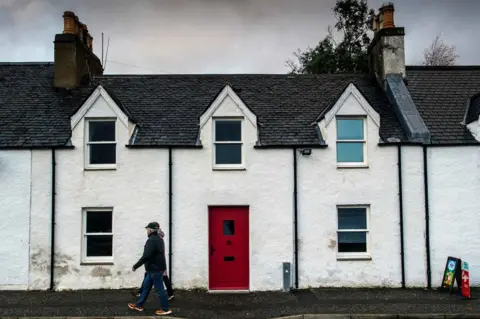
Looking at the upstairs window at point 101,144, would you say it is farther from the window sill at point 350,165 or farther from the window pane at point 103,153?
the window sill at point 350,165

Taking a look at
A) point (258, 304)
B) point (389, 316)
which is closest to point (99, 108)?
point (258, 304)

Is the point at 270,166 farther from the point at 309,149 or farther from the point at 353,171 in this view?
the point at 353,171

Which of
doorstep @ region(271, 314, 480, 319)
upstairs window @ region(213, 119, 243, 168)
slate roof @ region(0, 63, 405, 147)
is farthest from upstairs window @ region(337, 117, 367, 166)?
doorstep @ region(271, 314, 480, 319)

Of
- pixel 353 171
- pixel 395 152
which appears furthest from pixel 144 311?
pixel 395 152

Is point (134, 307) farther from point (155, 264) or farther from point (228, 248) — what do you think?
point (228, 248)

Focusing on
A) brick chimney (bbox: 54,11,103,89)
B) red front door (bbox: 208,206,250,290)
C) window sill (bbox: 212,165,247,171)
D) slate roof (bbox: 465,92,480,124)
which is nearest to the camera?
red front door (bbox: 208,206,250,290)

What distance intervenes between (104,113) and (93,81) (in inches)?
164

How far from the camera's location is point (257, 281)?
12172mm

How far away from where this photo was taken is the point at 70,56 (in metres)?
15.3

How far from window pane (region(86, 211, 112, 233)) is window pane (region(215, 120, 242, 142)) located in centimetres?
424

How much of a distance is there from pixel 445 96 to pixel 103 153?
40.6 ft

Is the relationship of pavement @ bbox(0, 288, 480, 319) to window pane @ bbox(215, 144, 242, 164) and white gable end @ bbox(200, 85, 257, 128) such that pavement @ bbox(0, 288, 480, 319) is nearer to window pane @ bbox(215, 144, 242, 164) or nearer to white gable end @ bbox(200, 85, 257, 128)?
window pane @ bbox(215, 144, 242, 164)

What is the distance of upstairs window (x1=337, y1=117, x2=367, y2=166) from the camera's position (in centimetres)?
1290

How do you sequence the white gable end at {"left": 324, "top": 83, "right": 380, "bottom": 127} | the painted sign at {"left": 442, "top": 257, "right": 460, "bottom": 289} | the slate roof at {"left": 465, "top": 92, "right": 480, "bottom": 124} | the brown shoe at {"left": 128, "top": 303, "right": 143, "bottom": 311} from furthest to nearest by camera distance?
the slate roof at {"left": 465, "top": 92, "right": 480, "bottom": 124}
the white gable end at {"left": 324, "top": 83, "right": 380, "bottom": 127}
the painted sign at {"left": 442, "top": 257, "right": 460, "bottom": 289}
the brown shoe at {"left": 128, "top": 303, "right": 143, "bottom": 311}
